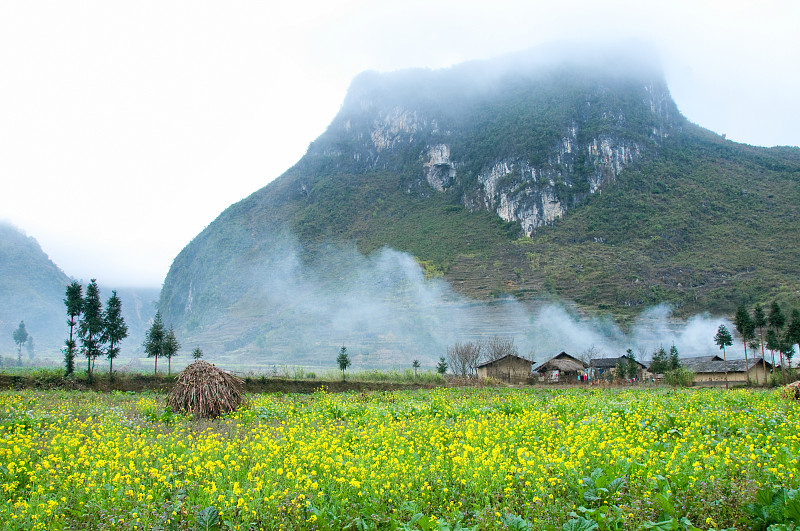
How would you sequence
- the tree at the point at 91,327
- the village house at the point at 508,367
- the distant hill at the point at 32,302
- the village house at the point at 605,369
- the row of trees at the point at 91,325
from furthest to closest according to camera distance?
1. the distant hill at the point at 32,302
2. the village house at the point at 605,369
3. the village house at the point at 508,367
4. the tree at the point at 91,327
5. the row of trees at the point at 91,325

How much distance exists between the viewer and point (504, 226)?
14025 centimetres

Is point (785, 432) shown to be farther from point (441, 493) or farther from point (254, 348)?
point (254, 348)

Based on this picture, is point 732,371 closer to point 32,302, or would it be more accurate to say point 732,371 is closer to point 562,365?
point 562,365

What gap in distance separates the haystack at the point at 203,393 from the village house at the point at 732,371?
161 feet

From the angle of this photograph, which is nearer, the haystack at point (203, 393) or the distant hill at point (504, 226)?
the haystack at point (203, 393)

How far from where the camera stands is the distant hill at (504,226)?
321 ft

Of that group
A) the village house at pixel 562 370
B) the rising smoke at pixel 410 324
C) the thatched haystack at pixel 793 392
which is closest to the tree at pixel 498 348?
the rising smoke at pixel 410 324

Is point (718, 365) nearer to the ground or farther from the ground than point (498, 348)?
nearer to the ground

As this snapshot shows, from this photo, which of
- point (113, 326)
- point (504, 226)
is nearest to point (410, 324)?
point (504, 226)

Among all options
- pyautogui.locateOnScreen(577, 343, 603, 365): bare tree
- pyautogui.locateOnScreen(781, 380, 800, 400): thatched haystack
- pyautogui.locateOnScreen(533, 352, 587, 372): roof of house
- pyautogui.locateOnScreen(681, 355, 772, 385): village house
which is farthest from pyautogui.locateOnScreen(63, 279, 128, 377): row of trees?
pyautogui.locateOnScreen(577, 343, 603, 365): bare tree

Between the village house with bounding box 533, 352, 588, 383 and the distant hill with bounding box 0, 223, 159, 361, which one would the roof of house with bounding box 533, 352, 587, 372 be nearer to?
the village house with bounding box 533, 352, 588, 383

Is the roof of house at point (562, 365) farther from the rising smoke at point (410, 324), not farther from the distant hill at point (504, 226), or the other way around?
the distant hill at point (504, 226)

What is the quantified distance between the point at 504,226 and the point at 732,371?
301 feet

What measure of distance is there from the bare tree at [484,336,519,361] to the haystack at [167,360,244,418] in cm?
5245
